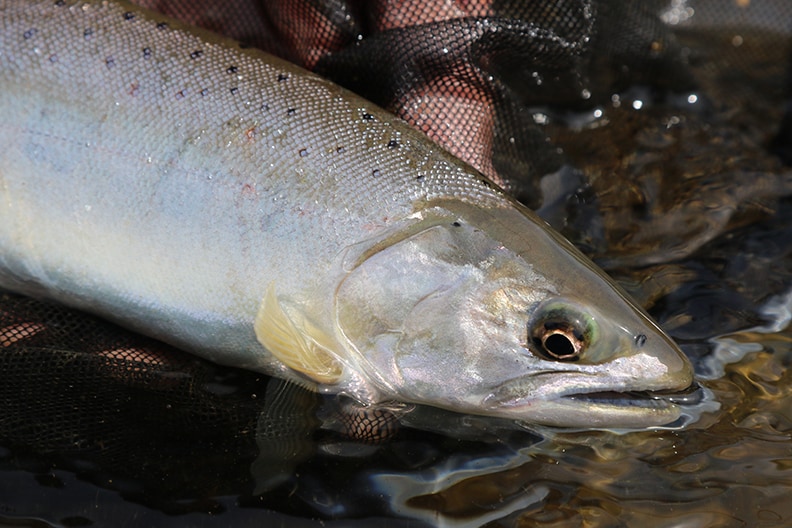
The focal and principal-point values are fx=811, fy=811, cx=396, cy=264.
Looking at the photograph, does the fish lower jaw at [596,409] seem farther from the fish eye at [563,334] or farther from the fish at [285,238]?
the fish eye at [563,334]

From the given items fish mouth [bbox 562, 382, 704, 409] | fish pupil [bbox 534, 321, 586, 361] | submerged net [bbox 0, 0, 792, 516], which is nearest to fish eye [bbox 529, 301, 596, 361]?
fish pupil [bbox 534, 321, 586, 361]

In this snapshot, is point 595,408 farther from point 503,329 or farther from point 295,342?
point 295,342

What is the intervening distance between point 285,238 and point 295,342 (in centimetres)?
28

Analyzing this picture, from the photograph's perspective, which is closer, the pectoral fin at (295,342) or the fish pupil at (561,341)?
the fish pupil at (561,341)

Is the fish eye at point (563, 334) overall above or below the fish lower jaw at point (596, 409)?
above

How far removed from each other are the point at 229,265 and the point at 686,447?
4.18 ft

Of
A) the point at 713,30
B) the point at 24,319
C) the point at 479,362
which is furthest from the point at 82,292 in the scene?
the point at 713,30

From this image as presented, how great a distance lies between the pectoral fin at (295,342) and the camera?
6.97 ft

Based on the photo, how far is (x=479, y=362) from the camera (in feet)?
6.71

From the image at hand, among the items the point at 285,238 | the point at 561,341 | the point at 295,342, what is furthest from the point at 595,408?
the point at 285,238

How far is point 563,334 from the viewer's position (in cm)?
201

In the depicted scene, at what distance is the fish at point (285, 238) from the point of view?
204 cm

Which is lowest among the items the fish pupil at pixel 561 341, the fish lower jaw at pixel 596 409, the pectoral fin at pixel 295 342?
the pectoral fin at pixel 295 342

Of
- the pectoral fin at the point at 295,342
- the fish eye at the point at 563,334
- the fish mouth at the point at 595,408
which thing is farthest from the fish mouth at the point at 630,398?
the pectoral fin at the point at 295,342
